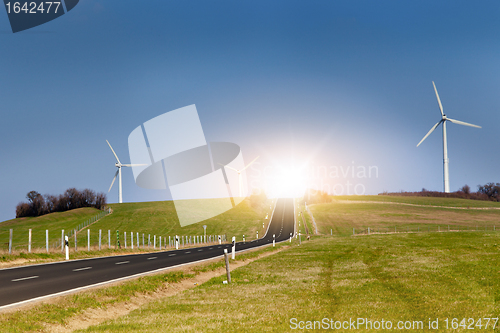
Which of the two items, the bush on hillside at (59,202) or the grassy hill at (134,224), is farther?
the bush on hillside at (59,202)

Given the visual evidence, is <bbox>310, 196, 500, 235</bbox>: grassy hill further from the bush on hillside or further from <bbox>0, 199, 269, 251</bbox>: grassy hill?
the bush on hillside

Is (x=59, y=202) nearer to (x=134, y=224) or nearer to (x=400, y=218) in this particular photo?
(x=134, y=224)

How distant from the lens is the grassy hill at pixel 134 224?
98.5 m

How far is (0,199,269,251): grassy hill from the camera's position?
323ft

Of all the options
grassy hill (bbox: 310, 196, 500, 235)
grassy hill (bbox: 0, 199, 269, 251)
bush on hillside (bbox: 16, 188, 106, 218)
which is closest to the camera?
grassy hill (bbox: 310, 196, 500, 235)

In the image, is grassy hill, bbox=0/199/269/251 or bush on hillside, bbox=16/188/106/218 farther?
bush on hillside, bbox=16/188/106/218

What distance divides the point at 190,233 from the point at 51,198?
61.0 m

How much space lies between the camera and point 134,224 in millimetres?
111875

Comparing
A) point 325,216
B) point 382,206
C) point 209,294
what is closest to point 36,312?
point 209,294

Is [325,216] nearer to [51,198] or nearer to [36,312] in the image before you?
[51,198]

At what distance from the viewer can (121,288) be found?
51.3 ft

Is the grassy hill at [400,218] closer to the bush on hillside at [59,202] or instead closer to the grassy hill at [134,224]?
the grassy hill at [134,224]

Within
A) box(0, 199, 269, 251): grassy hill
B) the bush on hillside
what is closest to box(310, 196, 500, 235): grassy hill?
box(0, 199, 269, 251): grassy hill

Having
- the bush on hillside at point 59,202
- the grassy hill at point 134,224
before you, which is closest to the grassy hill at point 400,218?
the grassy hill at point 134,224
